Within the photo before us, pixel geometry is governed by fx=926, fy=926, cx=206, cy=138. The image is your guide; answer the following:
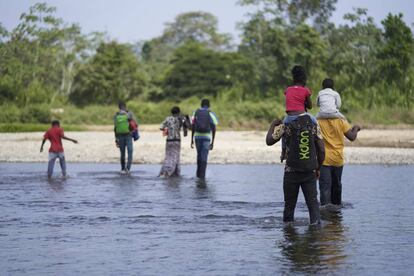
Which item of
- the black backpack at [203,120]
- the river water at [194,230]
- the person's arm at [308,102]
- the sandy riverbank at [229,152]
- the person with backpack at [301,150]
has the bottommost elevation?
the river water at [194,230]

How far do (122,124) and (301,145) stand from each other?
38.5ft

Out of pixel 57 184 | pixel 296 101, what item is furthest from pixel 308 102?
pixel 57 184

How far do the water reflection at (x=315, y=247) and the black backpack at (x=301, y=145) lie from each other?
85cm

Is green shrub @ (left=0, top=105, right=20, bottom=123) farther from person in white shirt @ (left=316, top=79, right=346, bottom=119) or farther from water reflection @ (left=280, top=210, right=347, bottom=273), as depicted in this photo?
water reflection @ (left=280, top=210, right=347, bottom=273)

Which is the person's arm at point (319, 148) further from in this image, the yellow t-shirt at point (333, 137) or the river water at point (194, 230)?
the yellow t-shirt at point (333, 137)

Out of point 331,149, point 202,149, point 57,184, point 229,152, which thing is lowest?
point 57,184

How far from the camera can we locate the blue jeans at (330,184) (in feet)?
43.6

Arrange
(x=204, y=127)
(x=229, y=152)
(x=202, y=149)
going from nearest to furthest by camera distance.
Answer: (x=204, y=127) → (x=202, y=149) → (x=229, y=152)

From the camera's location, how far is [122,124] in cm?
2233

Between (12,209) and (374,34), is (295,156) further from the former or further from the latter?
(374,34)

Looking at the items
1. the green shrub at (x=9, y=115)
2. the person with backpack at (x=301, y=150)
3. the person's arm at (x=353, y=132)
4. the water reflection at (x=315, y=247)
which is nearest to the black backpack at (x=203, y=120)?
the person's arm at (x=353, y=132)

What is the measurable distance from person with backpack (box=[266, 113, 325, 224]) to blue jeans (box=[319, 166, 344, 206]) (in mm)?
1951

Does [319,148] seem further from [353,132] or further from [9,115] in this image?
[9,115]

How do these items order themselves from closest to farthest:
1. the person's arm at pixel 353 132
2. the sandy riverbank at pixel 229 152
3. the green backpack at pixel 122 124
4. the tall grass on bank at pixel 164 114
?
1. the person's arm at pixel 353 132
2. the green backpack at pixel 122 124
3. the sandy riverbank at pixel 229 152
4. the tall grass on bank at pixel 164 114
